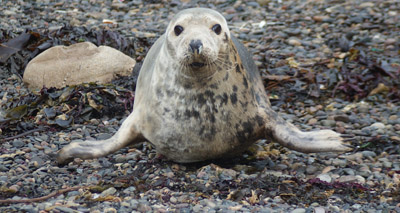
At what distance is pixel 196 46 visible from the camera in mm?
4250

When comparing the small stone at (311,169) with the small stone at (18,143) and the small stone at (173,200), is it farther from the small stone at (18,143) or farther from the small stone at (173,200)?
the small stone at (18,143)

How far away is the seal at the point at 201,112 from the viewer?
4.66 m

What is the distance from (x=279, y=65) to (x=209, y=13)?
273 centimetres

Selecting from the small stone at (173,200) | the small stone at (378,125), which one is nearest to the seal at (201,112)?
the small stone at (173,200)

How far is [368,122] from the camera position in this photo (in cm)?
600

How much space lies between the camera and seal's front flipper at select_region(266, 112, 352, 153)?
479cm

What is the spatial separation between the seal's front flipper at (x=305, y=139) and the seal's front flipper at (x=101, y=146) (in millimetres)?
983

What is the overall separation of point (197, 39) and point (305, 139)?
1176 millimetres

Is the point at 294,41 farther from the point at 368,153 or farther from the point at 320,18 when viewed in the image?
the point at 368,153

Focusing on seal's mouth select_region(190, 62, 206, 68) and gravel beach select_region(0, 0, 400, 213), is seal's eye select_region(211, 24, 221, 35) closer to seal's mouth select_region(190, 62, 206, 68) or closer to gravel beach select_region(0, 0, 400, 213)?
seal's mouth select_region(190, 62, 206, 68)

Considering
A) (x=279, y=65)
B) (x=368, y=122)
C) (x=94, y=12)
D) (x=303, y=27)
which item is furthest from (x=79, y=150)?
(x=94, y=12)

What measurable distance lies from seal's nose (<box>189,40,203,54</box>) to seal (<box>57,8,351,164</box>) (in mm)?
187

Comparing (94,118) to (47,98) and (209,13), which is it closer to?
(47,98)

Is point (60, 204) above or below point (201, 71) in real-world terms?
below
